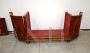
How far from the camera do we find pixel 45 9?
8.04 ft

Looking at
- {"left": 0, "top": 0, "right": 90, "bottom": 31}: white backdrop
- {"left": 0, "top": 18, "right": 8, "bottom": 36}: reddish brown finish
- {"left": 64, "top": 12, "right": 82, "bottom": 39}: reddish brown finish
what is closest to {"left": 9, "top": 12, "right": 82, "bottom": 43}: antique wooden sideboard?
{"left": 64, "top": 12, "right": 82, "bottom": 39}: reddish brown finish

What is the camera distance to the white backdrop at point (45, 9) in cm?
239

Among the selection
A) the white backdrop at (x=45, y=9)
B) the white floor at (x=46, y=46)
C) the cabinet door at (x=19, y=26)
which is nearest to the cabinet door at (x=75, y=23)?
the white floor at (x=46, y=46)

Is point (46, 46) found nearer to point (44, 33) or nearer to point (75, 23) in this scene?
point (44, 33)

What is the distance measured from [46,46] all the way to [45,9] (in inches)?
28.6

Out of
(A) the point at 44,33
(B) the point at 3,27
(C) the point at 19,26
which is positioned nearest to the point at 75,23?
(A) the point at 44,33

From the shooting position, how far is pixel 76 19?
2.16m

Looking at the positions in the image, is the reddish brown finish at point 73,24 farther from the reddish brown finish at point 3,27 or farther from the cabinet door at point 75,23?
the reddish brown finish at point 3,27

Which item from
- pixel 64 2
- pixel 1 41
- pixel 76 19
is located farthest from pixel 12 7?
pixel 76 19

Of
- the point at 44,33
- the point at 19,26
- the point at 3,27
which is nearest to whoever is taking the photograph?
the point at 19,26

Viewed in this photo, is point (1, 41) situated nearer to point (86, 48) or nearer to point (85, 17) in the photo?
point (86, 48)

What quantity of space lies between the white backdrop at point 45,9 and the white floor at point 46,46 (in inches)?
17.7

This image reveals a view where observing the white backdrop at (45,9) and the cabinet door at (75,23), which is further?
the white backdrop at (45,9)

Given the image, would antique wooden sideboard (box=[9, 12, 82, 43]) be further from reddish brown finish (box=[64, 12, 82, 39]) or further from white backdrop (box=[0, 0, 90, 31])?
white backdrop (box=[0, 0, 90, 31])
